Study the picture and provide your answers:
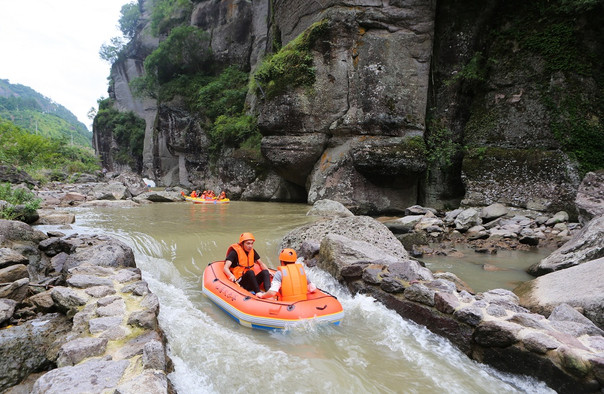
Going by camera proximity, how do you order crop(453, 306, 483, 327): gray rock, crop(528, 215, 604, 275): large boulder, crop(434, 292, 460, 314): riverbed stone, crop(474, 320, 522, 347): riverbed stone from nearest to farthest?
crop(474, 320, 522, 347): riverbed stone
crop(453, 306, 483, 327): gray rock
crop(434, 292, 460, 314): riverbed stone
crop(528, 215, 604, 275): large boulder

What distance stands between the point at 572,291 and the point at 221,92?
890 inches

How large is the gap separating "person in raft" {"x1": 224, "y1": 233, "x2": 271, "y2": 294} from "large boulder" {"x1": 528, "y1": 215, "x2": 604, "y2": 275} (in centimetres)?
469

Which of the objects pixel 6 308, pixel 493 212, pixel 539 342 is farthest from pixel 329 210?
pixel 6 308

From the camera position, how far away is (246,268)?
5.34 m

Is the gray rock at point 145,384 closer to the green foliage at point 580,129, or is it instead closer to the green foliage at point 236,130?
the green foliage at point 580,129

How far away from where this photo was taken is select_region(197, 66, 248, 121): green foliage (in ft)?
72.1

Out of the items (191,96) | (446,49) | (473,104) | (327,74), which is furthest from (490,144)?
(191,96)

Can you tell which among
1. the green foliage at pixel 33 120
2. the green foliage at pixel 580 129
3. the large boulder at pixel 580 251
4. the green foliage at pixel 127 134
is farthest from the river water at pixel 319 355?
the green foliage at pixel 33 120

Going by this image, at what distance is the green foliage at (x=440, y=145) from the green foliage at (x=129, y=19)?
41876mm

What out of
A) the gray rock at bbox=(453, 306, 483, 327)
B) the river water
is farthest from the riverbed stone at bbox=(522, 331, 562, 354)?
the gray rock at bbox=(453, 306, 483, 327)

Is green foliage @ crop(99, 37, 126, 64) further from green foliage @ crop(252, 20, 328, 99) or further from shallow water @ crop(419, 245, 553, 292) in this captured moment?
shallow water @ crop(419, 245, 553, 292)

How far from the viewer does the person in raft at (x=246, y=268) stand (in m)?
5.11

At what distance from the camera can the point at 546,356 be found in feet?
9.65

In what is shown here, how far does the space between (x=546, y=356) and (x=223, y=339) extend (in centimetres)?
323
